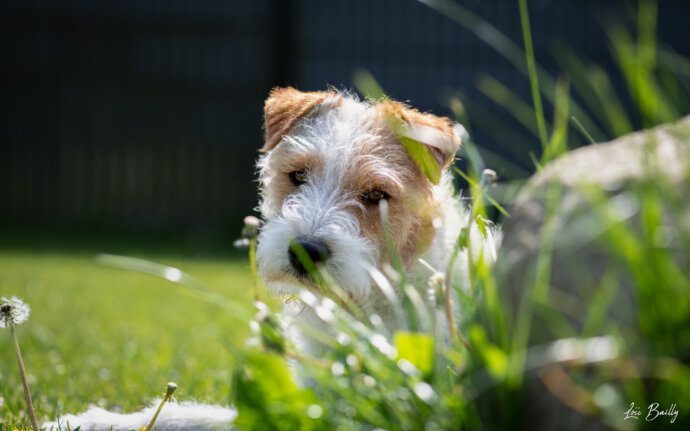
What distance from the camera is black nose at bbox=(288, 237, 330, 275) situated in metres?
2.84

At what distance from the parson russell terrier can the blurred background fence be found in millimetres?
8323

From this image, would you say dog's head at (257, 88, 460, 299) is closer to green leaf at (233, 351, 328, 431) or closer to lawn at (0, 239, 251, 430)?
lawn at (0, 239, 251, 430)

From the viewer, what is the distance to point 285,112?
380cm

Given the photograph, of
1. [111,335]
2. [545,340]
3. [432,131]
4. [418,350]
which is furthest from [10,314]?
[111,335]

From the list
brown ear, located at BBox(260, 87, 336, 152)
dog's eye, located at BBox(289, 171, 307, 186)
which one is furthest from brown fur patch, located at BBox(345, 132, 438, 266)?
brown ear, located at BBox(260, 87, 336, 152)

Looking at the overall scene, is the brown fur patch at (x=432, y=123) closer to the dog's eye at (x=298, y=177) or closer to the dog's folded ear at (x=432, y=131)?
the dog's folded ear at (x=432, y=131)

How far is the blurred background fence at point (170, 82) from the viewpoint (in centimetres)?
1186

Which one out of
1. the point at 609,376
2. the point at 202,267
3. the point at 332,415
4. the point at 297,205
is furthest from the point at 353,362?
the point at 202,267

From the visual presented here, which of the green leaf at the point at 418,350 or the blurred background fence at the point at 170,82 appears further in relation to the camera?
the blurred background fence at the point at 170,82

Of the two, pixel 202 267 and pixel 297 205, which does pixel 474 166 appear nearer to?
pixel 297 205

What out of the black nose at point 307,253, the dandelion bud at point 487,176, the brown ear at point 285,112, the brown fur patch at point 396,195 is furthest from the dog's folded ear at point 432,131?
the dandelion bud at point 487,176
